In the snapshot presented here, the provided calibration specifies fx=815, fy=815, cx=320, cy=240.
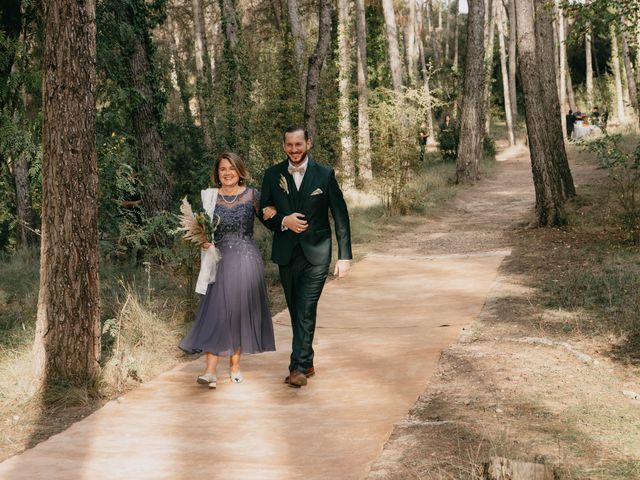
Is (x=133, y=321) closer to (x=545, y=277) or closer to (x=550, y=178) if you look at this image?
(x=545, y=277)

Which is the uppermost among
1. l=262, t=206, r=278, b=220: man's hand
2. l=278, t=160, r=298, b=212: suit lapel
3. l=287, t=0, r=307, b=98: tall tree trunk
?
l=287, t=0, r=307, b=98: tall tree trunk

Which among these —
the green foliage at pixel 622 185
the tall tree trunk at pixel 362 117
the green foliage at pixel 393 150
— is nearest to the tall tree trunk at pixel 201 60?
the tall tree trunk at pixel 362 117

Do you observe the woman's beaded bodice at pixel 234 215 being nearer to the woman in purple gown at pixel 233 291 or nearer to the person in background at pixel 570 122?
the woman in purple gown at pixel 233 291

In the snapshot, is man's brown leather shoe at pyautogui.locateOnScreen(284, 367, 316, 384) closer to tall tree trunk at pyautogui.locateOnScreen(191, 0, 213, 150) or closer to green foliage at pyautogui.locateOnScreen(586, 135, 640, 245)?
green foliage at pyautogui.locateOnScreen(586, 135, 640, 245)

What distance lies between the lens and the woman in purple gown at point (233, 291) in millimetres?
6555

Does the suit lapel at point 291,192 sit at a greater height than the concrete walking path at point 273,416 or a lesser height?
greater

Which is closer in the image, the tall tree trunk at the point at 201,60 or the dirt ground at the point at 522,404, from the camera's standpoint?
the dirt ground at the point at 522,404

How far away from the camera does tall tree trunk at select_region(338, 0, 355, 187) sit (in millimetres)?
20706

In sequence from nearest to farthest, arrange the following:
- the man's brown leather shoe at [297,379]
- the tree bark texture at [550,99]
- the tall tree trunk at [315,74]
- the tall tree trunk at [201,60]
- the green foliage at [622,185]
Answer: the man's brown leather shoe at [297,379]
the green foliage at [622,185]
the tall tree trunk at [315,74]
the tree bark texture at [550,99]
the tall tree trunk at [201,60]

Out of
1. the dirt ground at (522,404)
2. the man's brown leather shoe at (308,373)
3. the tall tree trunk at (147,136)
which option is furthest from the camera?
the tall tree trunk at (147,136)

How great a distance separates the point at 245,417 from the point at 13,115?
7.60 m

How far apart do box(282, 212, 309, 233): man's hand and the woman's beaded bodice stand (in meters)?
0.46

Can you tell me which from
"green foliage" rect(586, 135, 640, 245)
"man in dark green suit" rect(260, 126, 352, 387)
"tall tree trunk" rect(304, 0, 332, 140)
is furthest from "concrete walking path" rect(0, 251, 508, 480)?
"tall tree trunk" rect(304, 0, 332, 140)

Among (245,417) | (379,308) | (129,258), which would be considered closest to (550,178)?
(379,308)
